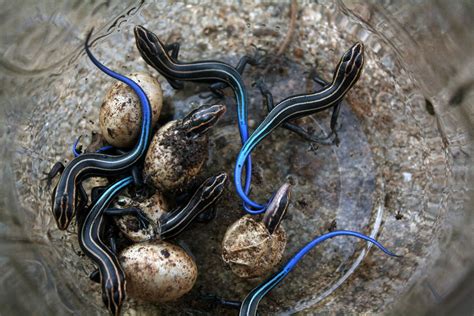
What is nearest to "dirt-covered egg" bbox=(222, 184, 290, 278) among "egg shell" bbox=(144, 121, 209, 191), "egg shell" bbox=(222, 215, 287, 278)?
"egg shell" bbox=(222, 215, 287, 278)

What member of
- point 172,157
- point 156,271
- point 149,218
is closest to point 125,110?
point 172,157

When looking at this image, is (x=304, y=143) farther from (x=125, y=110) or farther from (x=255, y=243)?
(x=125, y=110)

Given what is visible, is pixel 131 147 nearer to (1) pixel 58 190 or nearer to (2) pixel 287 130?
(1) pixel 58 190

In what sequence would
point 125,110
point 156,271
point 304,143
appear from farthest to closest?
1. point 304,143
2. point 125,110
3. point 156,271

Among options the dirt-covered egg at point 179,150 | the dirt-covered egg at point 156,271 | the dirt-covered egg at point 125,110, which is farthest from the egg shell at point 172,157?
the dirt-covered egg at point 156,271

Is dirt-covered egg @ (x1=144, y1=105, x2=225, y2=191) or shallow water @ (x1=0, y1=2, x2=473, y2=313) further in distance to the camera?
shallow water @ (x1=0, y1=2, x2=473, y2=313)

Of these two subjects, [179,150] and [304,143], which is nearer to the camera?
[179,150]

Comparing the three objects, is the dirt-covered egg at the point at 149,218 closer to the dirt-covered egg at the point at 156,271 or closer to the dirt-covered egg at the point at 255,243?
the dirt-covered egg at the point at 156,271

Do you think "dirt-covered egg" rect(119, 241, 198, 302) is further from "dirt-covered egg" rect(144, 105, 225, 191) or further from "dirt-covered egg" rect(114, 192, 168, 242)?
"dirt-covered egg" rect(144, 105, 225, 191)
